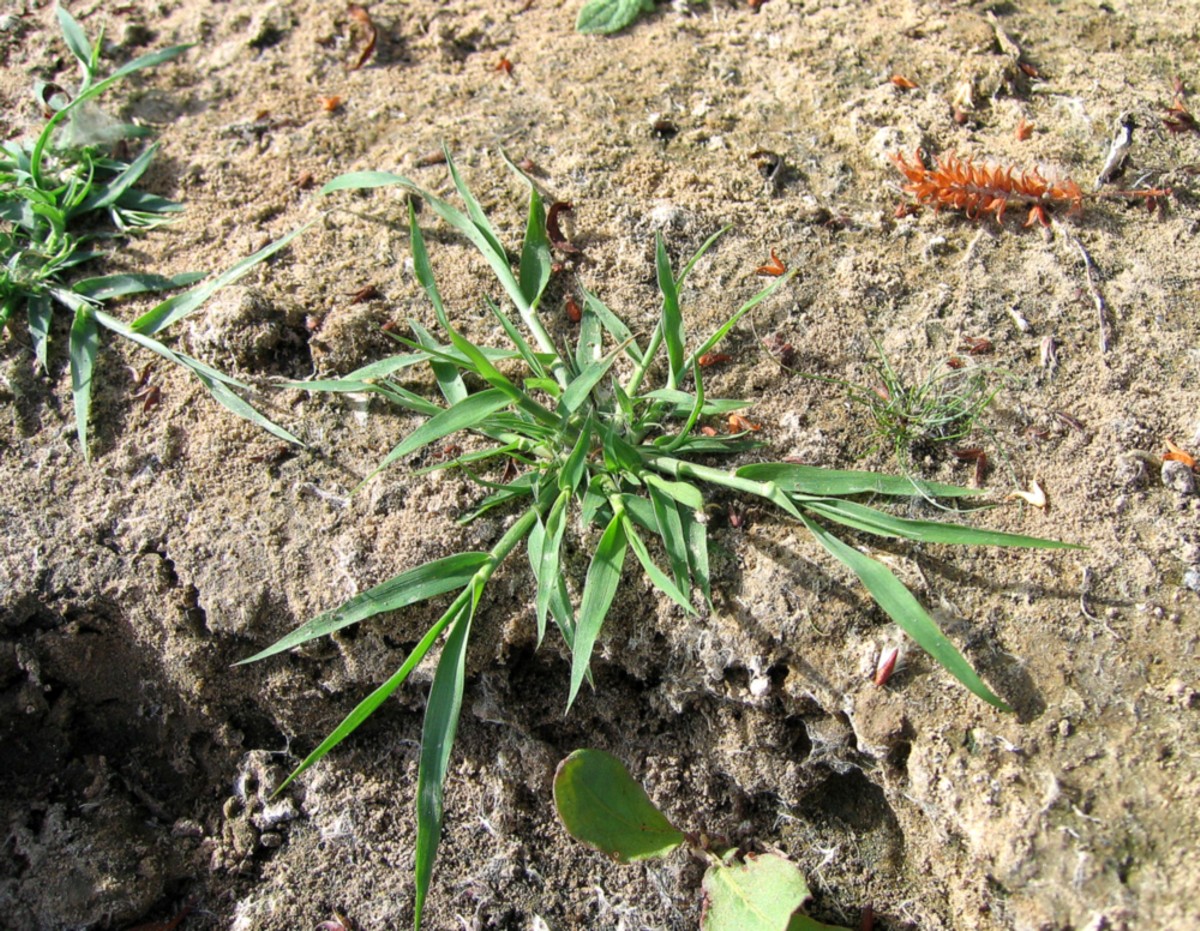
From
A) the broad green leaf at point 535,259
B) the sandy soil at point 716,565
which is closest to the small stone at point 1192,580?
the sandy soil at point 716,565

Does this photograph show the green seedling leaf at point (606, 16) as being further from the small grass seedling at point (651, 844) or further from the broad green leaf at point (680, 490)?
the small grass seedling at point (651, 844)

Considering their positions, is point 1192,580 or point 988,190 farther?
point 988,190

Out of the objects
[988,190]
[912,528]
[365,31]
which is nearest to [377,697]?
[912,528]

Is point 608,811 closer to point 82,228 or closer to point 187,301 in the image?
point 187,301

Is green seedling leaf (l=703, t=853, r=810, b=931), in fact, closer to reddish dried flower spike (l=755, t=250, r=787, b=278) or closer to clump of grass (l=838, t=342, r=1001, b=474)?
clump of grass (l=838, t=342, r=1001, b=474)

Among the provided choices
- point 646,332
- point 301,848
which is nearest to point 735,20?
point 646,332

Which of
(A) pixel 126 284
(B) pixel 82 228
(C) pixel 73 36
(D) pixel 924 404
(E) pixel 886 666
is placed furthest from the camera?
(C) pixel 73 36
